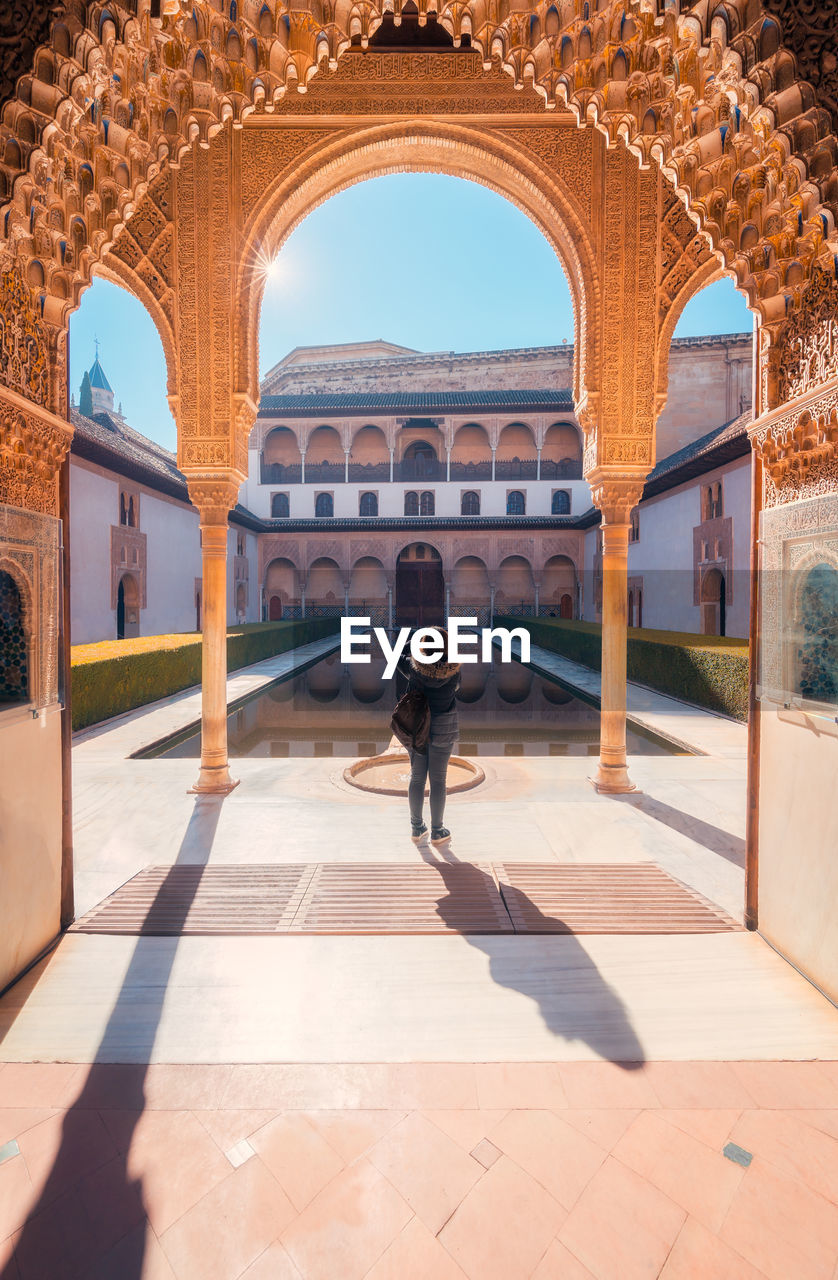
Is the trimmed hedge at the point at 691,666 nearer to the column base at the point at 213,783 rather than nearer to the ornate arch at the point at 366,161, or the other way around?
the ornate arch at the point at 366,161

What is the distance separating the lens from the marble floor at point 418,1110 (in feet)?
4.60

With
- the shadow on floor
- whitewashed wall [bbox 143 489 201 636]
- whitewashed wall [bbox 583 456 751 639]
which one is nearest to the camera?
the shadow on floor

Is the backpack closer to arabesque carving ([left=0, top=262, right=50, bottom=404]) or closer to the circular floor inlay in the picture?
the circular floor inlay

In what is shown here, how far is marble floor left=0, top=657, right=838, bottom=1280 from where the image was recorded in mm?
1403

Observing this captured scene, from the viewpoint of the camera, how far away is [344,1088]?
1.84 meters

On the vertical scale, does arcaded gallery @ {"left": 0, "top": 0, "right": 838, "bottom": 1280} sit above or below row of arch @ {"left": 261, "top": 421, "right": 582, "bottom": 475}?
below

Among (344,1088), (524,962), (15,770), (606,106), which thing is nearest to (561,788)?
(524,962)

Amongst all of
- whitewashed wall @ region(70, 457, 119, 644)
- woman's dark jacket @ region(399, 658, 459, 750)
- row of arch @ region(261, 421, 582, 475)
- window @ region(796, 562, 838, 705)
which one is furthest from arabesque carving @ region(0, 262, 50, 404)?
row of arch @ region(261, 421, 582, 475)

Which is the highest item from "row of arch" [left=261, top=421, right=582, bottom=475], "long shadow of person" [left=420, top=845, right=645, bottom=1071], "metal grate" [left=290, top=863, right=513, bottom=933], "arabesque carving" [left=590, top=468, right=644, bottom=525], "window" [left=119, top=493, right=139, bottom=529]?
"row of arch" [left=261, top=421, right=582, bottom=475]

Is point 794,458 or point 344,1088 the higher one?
point 794,458

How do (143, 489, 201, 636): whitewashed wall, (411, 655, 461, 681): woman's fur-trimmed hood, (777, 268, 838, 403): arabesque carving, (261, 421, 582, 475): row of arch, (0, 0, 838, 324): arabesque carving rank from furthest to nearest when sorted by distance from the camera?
(261, 421, 582, 475): row of arch
(143, 489, 201, 636): whitewashed wall
(411, 655, 461, 681): woman's fur-trimmed hood
(777, 268, 838, 403): arabesque carving
(0, 0, 838, 324): arabesque carving

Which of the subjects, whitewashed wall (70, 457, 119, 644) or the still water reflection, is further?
whitewashed wall (70, 457, 119, 644)

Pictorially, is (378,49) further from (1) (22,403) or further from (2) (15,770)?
(2) (15,770)

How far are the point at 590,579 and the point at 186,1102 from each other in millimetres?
22387
